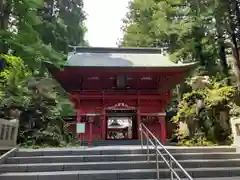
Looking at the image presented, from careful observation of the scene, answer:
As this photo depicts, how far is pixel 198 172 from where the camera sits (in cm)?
567

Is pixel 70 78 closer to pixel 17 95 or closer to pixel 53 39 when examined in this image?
pixel 17 95

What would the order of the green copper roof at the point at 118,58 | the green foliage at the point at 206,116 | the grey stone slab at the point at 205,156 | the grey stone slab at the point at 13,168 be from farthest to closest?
the green copper roof at the point at 118,58, the green foliage at the point at 206,116, the grey stone slab at the point at 205,156, the grey stone slab at the point at 13,168

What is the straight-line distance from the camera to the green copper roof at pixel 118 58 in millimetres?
12292

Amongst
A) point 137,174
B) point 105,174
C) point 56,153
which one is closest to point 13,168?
point 56,153

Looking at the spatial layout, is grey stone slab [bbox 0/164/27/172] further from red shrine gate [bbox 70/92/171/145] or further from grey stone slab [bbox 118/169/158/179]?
red shrine gate [bbox 70/92/171/145]

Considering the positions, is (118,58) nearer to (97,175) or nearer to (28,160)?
(28,160)

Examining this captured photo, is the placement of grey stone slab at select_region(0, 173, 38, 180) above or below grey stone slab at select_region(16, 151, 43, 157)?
below

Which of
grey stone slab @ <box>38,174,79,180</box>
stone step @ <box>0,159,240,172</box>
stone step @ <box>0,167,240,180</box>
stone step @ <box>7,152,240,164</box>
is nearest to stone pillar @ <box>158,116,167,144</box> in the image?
stone step @ <box>7,152,240,164</box>

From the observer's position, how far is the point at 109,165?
5.92 metres

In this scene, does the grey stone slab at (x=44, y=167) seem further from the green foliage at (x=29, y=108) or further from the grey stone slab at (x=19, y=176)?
the green foliage at (x=29, y=108)

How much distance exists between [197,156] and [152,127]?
22.7 feet

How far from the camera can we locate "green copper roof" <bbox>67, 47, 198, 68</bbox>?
12.3 meters

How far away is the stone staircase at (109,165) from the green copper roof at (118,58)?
5785 millimetres

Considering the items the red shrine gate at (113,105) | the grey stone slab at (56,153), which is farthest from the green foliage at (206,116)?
the grey stone slab at (56,153)
